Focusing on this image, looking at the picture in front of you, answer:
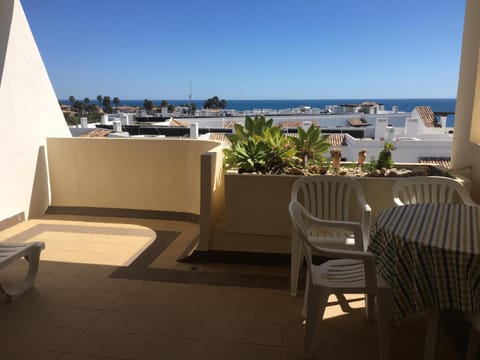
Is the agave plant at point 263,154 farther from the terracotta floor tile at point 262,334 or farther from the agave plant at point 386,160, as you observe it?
the terracotta floor tile at point 262,334

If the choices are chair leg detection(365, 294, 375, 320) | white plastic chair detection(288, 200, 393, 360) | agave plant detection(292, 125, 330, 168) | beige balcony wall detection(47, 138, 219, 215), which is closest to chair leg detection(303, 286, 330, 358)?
white plastic chair detection(288, 200, 393, 360)

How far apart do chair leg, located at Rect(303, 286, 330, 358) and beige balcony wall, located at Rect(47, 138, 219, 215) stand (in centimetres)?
286

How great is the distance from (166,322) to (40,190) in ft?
11.3

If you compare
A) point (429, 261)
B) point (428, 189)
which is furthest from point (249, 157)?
point (429, 261)

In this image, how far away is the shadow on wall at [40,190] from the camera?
5.06 meters

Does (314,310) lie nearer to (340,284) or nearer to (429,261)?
(340,284)

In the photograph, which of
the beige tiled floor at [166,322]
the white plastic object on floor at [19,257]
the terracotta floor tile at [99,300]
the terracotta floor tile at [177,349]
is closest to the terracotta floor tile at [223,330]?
the beige tiled floor at [166,322]

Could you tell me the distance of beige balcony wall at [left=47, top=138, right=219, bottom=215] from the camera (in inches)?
194

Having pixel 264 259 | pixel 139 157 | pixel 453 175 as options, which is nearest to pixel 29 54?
pixel 139 157

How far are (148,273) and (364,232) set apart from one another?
6.19 ft

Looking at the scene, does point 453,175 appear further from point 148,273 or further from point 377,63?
point 377,63

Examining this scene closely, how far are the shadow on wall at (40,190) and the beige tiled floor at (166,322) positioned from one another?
5.33ft

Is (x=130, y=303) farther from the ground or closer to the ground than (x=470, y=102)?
closer to the ground

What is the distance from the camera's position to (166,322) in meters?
2.64
